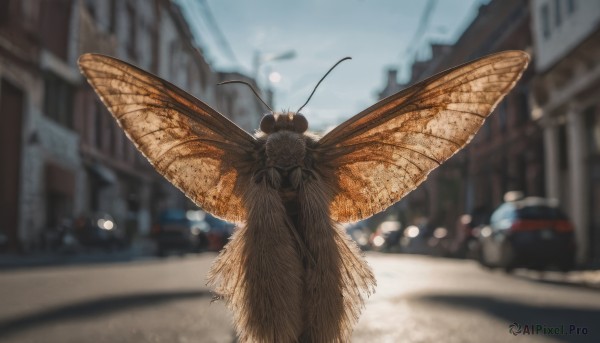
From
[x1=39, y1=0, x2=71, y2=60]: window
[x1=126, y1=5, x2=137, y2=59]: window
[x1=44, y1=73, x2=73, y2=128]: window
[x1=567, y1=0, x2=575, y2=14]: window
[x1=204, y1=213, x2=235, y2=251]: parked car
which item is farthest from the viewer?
[x1=126, y1=5, x2=137, y2=59]: window

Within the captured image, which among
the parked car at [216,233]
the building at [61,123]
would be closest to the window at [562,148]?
the parked car at [216,233]

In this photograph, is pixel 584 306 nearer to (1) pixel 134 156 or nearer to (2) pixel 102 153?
(2) pixel 102 153

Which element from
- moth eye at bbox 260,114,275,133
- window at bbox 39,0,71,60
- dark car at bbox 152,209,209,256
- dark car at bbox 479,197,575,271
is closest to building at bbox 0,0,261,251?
A: window at bbox 39,0,71,60

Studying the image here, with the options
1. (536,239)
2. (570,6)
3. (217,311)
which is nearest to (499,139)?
(570,6)

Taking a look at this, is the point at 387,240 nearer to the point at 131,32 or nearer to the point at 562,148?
the point at 562,148

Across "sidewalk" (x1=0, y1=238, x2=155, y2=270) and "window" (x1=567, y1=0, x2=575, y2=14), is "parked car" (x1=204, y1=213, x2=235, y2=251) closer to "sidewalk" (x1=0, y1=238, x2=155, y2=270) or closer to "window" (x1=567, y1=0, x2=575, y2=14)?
"sidewalk" (x1=0, y1=238, x2=155, y2=270)

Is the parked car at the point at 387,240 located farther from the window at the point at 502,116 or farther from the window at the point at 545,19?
the window at the point at 545,19

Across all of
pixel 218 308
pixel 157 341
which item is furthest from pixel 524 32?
pixel 157 341
